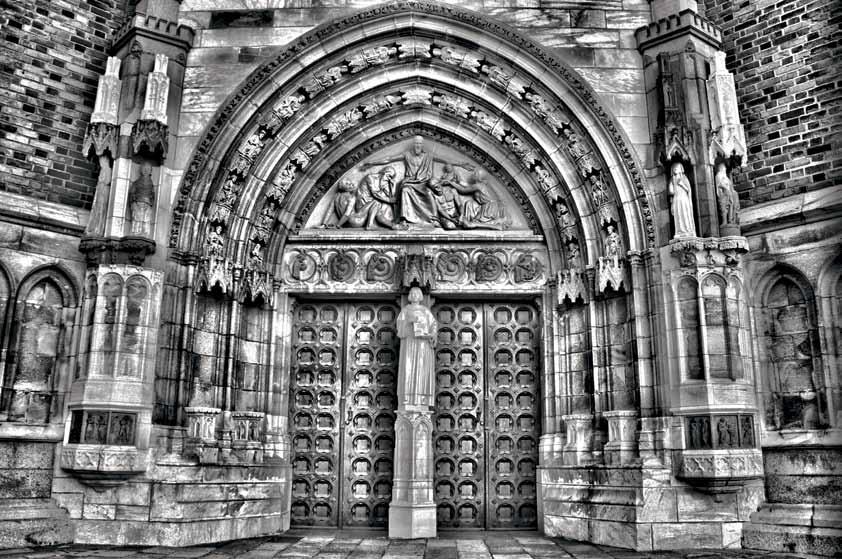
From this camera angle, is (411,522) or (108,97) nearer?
(411,522)

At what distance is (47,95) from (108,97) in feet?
3.30

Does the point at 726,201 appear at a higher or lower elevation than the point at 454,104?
lower

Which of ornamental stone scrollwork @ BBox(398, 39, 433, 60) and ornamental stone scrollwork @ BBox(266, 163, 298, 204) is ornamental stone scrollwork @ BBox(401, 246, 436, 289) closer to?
ornamental stone scrollwork @ BBox(266, 163, 298, 204)

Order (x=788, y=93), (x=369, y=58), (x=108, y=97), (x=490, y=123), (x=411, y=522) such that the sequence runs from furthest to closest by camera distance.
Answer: (x=490, y=123) → (x=369, y=58) → (x=788, y=93) → (x=108, y=97) → (x=411, y=522)

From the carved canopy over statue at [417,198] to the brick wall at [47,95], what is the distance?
3761 millimetres

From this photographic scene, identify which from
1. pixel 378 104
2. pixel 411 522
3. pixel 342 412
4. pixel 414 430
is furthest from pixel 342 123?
pixel 411 522

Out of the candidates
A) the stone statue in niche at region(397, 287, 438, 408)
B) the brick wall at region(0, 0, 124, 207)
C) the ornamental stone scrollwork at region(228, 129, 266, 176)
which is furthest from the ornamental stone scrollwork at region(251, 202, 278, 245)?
the stone statue in niche at region(397, 287, 438, 408)

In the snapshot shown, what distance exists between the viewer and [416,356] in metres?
10.3

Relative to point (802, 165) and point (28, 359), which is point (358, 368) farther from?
point (802, 165)

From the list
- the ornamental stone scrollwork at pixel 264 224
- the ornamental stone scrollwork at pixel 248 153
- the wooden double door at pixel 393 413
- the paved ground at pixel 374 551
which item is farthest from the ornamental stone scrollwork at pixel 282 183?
the paved ground at pixel 374 551

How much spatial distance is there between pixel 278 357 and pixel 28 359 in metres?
3.30

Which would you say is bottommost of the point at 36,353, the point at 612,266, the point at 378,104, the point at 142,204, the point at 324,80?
the point at 36,353

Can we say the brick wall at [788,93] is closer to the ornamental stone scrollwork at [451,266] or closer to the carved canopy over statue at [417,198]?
the carved canopy over statue at [417,198]

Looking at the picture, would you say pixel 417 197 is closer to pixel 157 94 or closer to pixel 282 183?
pixel 282 183
